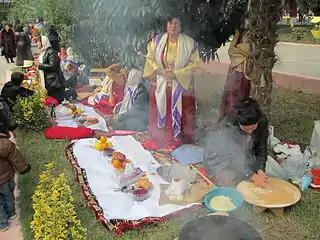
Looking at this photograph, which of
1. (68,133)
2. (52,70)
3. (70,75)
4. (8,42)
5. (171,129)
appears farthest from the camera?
(8,42)

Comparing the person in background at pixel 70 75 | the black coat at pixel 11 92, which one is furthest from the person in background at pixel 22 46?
the black coat at pixel 11 92

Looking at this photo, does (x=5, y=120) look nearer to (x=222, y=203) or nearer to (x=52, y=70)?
(x=222, y=203)

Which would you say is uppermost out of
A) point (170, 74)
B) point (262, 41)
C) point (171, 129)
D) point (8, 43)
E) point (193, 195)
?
point (262, 41)

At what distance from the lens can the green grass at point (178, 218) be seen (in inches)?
105

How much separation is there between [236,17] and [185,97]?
1308 mm

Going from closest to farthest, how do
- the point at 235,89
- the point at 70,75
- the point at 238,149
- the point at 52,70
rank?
the point at 238,149, the point at 235,89, the point at 52,70, the point at 70,75

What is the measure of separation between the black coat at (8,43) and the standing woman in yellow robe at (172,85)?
27.7ft

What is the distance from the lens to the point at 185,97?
4.11 meters

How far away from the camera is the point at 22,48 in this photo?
34.5ft

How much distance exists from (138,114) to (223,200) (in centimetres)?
228

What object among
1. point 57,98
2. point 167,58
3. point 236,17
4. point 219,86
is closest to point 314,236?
point 167,58

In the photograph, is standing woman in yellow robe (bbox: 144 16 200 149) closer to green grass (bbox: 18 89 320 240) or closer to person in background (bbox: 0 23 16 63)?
green grass (bbox: 18 89 320 240)

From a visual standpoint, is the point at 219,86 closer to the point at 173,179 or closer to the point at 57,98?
the point at 57,98

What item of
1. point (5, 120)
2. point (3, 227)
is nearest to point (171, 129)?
point (5, 120)
